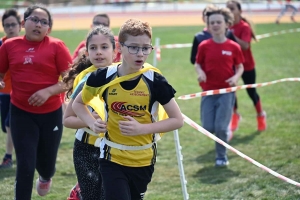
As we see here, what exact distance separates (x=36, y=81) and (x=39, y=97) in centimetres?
24

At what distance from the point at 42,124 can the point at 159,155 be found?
3423 mm

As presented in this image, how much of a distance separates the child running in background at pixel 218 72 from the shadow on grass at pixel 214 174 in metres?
0.22

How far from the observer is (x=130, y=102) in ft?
14.6

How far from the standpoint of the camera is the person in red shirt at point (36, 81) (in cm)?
608

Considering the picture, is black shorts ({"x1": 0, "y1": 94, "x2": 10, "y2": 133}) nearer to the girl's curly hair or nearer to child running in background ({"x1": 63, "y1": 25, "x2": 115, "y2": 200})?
the girl's curly hair

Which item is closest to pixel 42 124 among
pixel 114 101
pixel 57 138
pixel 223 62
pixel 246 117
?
pixel 57 138

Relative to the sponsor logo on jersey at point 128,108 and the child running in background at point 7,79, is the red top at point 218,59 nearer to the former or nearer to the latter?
the child running in background at point 7,79

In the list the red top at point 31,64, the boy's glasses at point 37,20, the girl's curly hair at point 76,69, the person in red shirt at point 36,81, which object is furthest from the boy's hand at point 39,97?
the boy's glasses at point 37,20

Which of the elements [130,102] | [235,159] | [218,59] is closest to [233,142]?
[235,159]

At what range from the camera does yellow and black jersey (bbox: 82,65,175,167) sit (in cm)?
447

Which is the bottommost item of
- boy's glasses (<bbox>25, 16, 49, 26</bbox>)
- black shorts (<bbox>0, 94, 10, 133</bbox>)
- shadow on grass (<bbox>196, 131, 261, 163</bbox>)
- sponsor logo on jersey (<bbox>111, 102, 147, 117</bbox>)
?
shadow on grass (<bbox>196, 131, 261, 163</bbox>)

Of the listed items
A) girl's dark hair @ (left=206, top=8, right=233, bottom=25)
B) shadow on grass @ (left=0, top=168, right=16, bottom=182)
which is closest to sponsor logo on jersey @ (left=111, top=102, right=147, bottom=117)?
shadow on grass @ (left=0, top=168, right=16, bottom=182)

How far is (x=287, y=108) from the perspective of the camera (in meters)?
12.7

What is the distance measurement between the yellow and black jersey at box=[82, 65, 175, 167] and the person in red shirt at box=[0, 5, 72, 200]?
1.56 m
